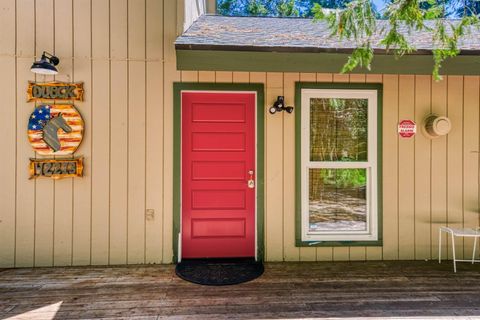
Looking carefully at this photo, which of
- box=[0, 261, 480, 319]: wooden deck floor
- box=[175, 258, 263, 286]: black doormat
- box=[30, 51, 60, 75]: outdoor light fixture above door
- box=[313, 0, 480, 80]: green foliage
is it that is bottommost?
box=[0, 261, 480, 319]: wooden deck floor

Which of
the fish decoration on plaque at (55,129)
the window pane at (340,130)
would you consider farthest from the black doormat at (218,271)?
the fish decoration on plaque at (55,129)

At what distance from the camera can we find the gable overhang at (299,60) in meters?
2.93

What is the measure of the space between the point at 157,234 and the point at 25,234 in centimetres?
141

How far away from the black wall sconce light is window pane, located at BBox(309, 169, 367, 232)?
0.77 metres

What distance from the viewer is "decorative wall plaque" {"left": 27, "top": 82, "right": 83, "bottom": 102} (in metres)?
3.31

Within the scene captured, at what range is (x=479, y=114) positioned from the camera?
363cm

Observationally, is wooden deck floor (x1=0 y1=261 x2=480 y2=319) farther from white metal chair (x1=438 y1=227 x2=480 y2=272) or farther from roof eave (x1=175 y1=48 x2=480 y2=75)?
roof eave (x1=175 y1=48 x2=480 y2=75)

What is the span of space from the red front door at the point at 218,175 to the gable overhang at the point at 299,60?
0.59 meters

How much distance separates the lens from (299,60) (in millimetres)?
2996

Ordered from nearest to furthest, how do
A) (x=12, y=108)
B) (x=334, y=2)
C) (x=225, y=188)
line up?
(x=12, y=108) < (x=225, y=188) < (x=334, y=2)

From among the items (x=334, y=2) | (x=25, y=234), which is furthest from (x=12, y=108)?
(x=334, y=2)

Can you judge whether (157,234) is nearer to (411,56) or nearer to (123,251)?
(123,251)

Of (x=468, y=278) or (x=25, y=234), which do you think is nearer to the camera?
(x=468, y=278)

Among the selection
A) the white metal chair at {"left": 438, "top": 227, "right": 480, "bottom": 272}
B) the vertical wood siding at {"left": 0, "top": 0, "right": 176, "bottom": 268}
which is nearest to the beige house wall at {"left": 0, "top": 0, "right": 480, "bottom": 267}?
the vertical wood siding at {"left": 0, "top": 0, "right": 176, "bottom": 268}
